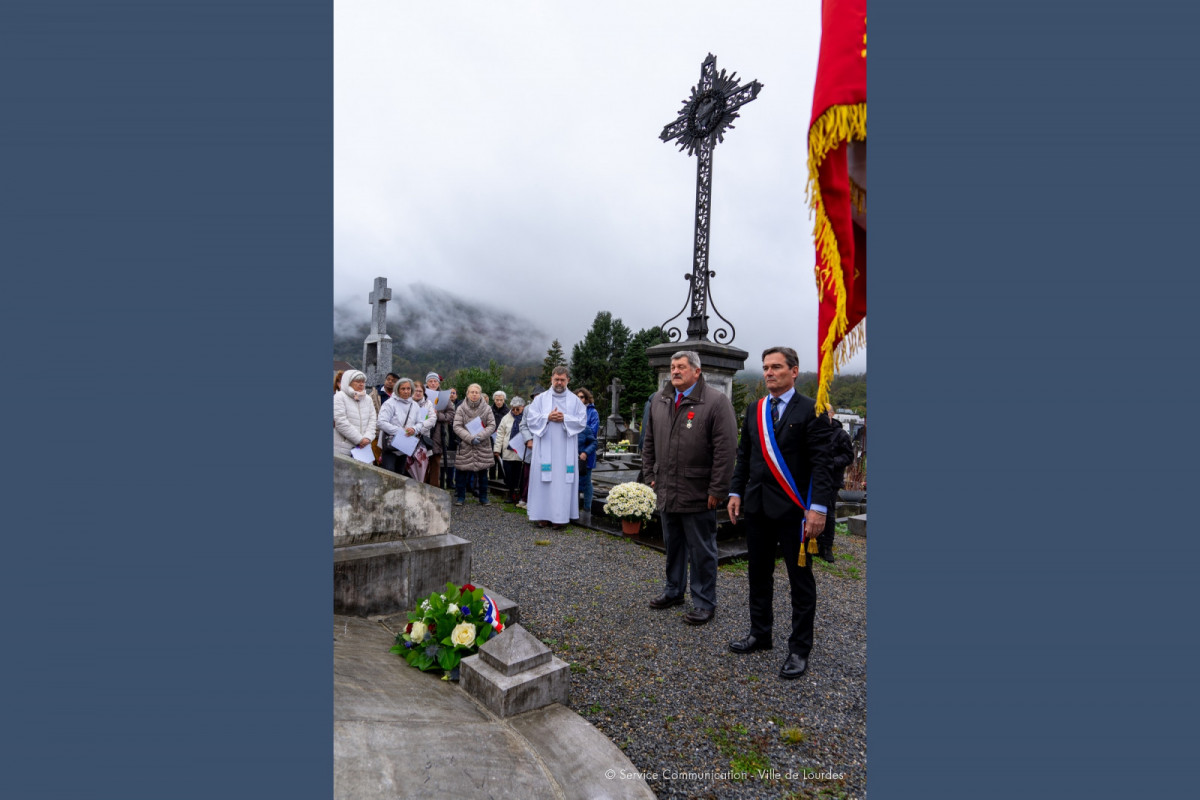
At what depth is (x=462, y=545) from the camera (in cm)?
381

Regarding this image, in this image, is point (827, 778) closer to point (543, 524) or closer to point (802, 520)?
point (802, 520)

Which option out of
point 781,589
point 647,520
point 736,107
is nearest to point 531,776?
point 781,589

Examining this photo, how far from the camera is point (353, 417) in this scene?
6137 millimetres

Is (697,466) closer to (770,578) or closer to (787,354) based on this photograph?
(770,578)

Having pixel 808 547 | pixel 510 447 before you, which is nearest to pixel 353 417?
pixel 510 447

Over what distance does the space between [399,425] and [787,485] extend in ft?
17.8

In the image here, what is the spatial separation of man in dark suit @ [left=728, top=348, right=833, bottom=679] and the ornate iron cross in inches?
172

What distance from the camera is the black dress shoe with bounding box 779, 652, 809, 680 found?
10.6 feet

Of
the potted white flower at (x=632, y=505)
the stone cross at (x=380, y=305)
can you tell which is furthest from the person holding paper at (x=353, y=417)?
the stone cross at (x=380, y=305)

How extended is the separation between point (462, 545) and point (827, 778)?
245 cm

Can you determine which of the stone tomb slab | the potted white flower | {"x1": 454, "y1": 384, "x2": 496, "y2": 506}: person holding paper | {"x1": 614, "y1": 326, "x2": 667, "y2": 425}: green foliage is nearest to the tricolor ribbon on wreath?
the stone tomb slab

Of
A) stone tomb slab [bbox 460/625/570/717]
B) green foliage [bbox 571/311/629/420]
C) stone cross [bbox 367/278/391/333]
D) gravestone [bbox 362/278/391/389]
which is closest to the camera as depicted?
stone tomb slab [bbox 460/625/570/717]

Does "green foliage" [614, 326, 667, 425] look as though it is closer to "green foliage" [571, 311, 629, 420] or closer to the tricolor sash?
"green foliage" [571, 311, 629, 420]

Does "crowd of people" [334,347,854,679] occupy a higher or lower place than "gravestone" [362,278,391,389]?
lower
